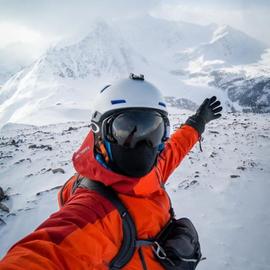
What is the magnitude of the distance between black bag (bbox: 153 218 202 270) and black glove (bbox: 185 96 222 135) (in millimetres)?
2306

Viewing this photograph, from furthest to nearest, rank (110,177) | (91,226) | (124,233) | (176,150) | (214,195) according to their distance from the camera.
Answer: (214,195) → (176,150) → (110,177) → (124,233) → (91,226)

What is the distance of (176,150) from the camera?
402cm

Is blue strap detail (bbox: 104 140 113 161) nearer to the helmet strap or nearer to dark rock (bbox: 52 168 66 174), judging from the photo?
the helmet strap

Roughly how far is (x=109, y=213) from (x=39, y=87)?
146936mm

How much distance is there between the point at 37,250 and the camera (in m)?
1.70

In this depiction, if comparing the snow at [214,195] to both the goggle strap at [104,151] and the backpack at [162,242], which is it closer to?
the backpack at [162,242]

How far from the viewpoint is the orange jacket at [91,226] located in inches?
66.6

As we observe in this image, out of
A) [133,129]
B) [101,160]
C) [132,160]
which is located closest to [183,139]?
[133,129]

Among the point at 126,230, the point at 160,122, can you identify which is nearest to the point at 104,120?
the point at 160,122

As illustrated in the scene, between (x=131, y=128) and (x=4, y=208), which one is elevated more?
(x=131, y=128)

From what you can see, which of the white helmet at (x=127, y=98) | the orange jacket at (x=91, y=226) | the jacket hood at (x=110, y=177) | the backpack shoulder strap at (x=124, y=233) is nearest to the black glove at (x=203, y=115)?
the white helmet at (x=127, y=98)

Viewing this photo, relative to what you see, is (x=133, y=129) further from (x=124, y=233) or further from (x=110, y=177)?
(x=124, y=233)

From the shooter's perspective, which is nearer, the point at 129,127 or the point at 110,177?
the point at 110,177

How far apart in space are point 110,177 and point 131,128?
1.79ft
